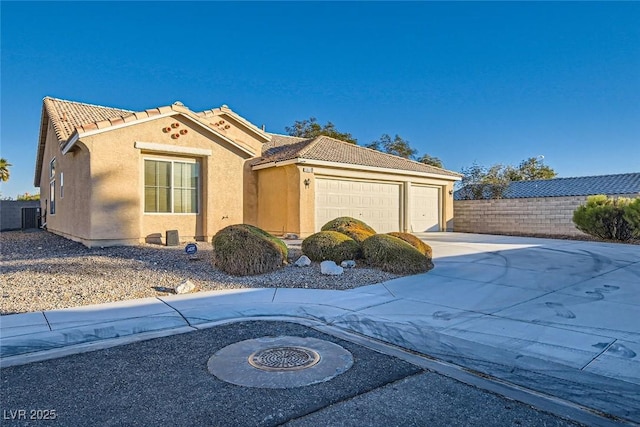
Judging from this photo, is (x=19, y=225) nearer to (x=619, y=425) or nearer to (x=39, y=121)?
(x=39, y=121)

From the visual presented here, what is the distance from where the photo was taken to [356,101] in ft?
82.1

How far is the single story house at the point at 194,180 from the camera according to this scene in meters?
11.8

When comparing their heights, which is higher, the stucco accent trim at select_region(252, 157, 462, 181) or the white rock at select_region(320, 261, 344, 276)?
the stucco accent trim at select_region(252, 157, 462, 181)

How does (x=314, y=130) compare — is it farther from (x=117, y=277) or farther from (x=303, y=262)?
(x=117, y=277)

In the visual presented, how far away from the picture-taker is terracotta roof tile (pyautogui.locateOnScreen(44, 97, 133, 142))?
45.7 feet

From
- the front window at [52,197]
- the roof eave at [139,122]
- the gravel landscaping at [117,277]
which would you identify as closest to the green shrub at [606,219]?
the gravel landscaping at [117,277]

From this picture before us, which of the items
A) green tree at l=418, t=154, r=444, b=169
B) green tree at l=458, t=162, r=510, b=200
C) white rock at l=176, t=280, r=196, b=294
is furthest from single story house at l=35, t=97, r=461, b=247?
green tree at l=418, t=154, r=444, b=169

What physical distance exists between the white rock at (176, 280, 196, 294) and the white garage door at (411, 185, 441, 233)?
47.5ft

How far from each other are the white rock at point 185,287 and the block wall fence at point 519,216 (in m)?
18.2

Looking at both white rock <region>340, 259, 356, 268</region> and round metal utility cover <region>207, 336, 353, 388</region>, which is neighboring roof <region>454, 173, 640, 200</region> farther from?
round metal utility cover <region>207, 336, 353, 388</region>

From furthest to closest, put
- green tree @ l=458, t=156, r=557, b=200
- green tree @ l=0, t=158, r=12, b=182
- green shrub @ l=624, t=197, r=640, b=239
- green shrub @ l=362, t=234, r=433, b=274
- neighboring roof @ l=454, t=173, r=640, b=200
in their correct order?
green tree @ l=0, t=158, r=12, b=182 < green tree @ l=458, t=156, r=557, b=200 < neighboring roof @ l=454, t=173, r=640, b=200 < green shrub @ l=624, t=197, r=640, b=239 < green shrub @ l=362, t=234, r=433, b=274

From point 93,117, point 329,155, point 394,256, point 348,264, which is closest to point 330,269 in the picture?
point 348,264

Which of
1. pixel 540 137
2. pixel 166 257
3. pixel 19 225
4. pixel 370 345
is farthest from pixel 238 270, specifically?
pixel 540 137

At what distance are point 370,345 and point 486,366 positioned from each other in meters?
1.27
